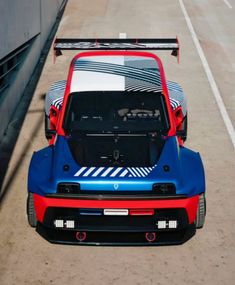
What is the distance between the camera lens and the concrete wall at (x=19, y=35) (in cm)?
962

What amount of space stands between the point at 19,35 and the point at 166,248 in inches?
260

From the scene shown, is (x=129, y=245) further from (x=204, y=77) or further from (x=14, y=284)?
(x=204, y=77)

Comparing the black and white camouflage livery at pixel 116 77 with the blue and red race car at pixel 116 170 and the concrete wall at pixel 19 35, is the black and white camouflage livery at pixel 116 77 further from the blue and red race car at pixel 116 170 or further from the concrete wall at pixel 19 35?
the concrete wall at pixel 19 35

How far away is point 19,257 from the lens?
20.4 ft

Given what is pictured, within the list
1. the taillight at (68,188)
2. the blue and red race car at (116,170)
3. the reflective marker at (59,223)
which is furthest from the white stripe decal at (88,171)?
the reflective marker at (59,223)

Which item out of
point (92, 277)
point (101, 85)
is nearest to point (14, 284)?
point (92, 277)

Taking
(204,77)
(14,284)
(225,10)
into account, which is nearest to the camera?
(14,284)

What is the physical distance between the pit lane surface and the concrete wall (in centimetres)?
45

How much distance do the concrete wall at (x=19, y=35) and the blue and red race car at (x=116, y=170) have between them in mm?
2246

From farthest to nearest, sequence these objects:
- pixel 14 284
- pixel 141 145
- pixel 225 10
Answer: pixel 225 10
pixel 141 145
pixel 14 284

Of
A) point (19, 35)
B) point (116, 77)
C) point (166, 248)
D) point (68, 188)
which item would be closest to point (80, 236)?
point (68, 188)

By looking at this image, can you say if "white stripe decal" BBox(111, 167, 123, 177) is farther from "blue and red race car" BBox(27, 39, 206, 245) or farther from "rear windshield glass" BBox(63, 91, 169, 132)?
"rear windshield glass" BBox(63, 91, 169, 132)

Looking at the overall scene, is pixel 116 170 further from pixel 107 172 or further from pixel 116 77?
pixel 116 77

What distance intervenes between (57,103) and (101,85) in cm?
143
